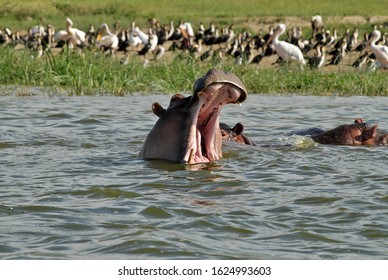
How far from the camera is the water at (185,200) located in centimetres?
480

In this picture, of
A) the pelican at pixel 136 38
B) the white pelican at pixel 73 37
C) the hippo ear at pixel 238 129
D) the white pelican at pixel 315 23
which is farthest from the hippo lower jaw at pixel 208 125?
the white pelican at pixel 315 23

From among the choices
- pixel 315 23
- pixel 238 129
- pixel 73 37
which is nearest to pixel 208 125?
pixel 238 129

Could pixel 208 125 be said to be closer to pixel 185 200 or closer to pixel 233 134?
pixel 185 200

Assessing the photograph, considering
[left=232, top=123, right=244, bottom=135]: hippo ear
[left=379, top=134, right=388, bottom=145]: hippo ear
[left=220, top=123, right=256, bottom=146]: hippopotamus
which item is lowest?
[left=379, top=134, right=388, bottom=145]: hippo ear

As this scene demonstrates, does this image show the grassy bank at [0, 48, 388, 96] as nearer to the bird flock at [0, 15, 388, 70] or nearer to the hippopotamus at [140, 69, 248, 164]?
the hippopotamus at [140, 69, 248, 164]

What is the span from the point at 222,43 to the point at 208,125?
78.4ft

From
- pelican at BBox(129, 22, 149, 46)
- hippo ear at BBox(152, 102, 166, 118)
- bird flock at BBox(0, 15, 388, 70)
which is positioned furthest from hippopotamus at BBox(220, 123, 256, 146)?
pelican at BBox(129, 22, 149, 46)

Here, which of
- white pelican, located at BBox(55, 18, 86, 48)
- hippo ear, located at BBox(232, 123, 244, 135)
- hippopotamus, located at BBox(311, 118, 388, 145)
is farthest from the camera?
white pelican, located at BBox(55, 18, 86, 48)

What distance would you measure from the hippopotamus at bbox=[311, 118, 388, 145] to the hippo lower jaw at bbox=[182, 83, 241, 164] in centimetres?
156

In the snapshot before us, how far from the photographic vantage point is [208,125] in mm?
6562

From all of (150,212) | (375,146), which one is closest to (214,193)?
(150,212)

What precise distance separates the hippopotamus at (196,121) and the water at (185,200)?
0.11 metres

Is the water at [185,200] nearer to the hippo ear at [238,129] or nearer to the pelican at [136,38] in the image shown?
the hippo ear at [238,129]

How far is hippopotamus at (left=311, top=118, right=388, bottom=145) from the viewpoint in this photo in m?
8.16
